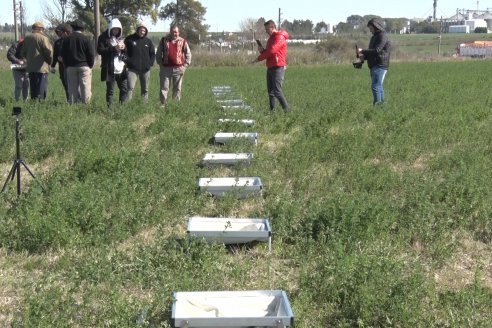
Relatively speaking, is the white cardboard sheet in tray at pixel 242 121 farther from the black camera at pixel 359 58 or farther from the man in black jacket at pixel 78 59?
the man in black jacket at pixel 78 59

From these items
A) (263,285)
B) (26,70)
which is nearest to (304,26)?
(26,70)

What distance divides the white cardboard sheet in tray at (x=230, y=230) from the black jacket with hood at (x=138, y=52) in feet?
21.8

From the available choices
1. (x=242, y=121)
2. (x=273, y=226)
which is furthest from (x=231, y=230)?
(x=242, y=121)

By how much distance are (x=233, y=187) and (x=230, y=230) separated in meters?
1.08

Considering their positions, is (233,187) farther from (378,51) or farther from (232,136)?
(378,51)

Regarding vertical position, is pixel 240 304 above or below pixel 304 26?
below

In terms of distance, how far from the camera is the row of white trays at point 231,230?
14.9 ft

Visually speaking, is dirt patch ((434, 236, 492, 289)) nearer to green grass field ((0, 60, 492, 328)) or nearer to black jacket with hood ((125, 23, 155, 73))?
green grass field ((0, 60, 492, 328))

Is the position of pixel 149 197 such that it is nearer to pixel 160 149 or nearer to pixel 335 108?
pixel 160 149

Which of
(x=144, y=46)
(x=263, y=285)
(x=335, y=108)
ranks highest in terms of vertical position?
(x=144, y=46)

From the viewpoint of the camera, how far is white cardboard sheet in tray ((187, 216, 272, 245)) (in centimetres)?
455

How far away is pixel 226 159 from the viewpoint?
7.11 metres

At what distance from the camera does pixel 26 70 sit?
1190cm

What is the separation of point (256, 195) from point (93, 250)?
6.04ft
